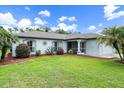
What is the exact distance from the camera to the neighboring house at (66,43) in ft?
71.7

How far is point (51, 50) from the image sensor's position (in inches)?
922

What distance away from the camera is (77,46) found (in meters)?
25.9

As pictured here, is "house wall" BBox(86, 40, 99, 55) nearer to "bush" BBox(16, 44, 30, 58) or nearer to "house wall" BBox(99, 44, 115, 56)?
"house wall" BBox(99, 44, 115, 56)

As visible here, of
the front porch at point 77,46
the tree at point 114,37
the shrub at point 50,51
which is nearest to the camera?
the tree at point 114,37

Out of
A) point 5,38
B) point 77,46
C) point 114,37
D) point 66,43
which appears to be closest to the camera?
point 114,37

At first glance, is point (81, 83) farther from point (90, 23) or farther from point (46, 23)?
point (46, 23)

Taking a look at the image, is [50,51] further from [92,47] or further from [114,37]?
[114,37]

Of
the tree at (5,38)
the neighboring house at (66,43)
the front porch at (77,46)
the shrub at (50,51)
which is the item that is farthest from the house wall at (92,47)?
the tree at (5,38)

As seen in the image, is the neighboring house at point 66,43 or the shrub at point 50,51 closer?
the neighboring house at point 66,43

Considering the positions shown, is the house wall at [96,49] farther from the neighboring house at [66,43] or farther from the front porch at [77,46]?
the front porch at [77,46]

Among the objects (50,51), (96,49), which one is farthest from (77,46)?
(50,51)

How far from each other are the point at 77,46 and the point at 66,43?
6.81 ft
